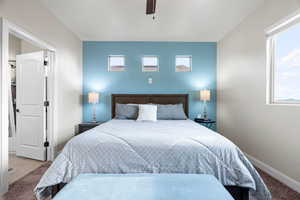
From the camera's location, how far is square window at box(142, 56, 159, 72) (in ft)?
14.7

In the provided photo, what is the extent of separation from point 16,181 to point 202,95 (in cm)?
375

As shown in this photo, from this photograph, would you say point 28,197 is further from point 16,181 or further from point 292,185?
point 292,185

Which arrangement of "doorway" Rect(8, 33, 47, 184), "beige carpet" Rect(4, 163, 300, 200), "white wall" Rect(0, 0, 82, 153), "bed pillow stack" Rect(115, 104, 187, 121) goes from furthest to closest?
"bed pillow stack" Rect(115, 104, 187, 121) < "doorway" Rect(8, 33, 47, 184) < "white wall" Rect(0, 0, 82, 153) < "beige carpet" Rect(4, 163, 300, 200)

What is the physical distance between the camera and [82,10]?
2969 mm

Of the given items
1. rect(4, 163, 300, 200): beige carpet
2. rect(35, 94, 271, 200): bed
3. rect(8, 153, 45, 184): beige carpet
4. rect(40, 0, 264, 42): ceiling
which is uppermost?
rect(40, 0, 264, 42): ceiling

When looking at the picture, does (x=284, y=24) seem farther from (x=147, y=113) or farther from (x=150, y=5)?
(x=147, y=113)

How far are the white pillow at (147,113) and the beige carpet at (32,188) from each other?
6.15ft

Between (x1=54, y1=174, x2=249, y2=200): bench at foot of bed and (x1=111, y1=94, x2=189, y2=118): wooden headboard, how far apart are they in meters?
3.02

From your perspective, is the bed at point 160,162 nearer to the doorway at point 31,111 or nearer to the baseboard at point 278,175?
the baseboard at point 278,175

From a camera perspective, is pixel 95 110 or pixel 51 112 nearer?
pixel 51 112

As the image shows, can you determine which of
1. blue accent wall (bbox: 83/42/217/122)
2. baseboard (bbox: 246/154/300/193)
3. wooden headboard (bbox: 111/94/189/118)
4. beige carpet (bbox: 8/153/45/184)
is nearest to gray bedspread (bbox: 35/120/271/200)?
baseboard (bbox: 246/154/300/193)

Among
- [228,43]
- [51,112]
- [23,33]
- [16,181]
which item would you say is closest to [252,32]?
[228,43]

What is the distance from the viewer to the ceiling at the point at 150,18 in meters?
2.77

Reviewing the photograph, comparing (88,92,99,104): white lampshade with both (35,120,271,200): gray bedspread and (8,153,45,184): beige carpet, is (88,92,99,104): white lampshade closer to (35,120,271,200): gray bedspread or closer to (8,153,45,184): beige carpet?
(8,153,45,184): beige carpet
